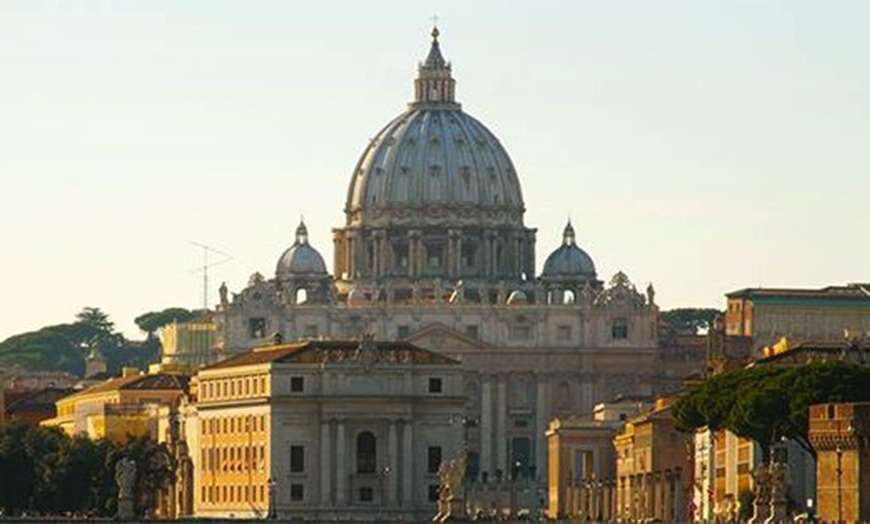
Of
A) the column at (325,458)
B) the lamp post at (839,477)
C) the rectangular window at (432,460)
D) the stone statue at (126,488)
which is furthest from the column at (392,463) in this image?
the lamp post at (839,477)

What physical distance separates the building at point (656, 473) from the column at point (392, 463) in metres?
7.68

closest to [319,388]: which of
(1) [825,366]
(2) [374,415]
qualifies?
(2) [374,415]

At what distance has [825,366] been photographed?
135500 mm

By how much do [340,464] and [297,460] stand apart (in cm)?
248

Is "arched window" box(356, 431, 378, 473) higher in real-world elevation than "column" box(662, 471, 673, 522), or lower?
higher

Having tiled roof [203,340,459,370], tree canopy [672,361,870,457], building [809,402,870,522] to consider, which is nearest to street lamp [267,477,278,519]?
tiled roof [203,340,459,370]

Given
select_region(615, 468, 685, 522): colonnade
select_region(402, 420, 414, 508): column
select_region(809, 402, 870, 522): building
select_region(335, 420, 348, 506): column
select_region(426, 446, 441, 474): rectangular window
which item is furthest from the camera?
select_region(426, 446, 441, 474): rectangular window

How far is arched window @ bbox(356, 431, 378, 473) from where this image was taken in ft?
576

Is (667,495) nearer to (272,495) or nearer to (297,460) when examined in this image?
A: (297,460)

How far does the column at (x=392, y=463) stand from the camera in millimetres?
173000

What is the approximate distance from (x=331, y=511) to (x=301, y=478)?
247 inches

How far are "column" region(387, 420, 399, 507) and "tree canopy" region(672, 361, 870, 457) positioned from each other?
34.2 metres

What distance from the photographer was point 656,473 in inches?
6949

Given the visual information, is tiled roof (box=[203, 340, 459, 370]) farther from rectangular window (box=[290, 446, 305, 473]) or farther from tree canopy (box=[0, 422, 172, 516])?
tree canopy (box=[0, 422, 172, 516])
